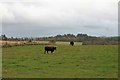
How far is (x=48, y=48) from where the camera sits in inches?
1545

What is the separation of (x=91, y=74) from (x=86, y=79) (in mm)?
1983

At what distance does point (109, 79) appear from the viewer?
51.7ft

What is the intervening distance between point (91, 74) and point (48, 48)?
22.0 meters

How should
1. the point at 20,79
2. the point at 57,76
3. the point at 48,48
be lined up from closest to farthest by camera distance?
1. the point at 20,79
2. the point at 57,76
3. the point at 48,48

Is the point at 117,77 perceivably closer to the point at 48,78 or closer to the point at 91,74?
the point at 91,74

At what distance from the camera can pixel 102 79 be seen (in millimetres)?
15695

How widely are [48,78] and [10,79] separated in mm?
1941

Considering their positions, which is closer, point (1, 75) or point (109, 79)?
point (109, 79)

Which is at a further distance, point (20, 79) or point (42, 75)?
point (42, 75)

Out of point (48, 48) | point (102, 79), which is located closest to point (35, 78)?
point (102, 79)

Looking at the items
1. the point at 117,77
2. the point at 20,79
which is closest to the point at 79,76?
the point at 117,77

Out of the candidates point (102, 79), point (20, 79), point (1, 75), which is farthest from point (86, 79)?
point (1, 75)

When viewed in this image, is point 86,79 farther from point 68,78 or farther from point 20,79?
point 20,79

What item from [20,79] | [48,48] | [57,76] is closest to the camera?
[20,79]
